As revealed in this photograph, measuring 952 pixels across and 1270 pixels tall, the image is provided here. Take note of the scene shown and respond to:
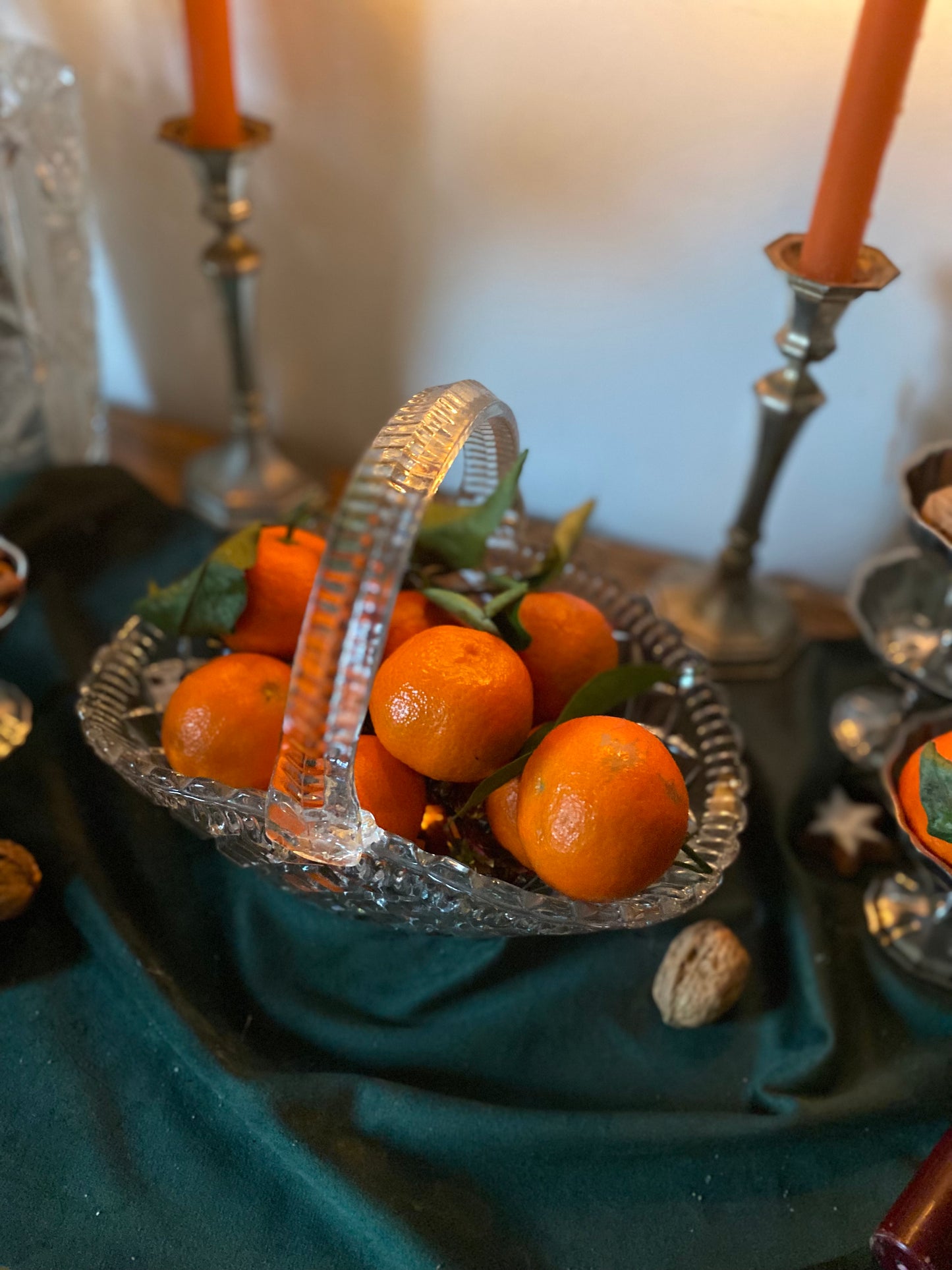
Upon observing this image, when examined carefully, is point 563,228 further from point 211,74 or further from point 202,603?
point 202,603

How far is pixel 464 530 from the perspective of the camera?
56cm

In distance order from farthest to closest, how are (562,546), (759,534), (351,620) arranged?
1. (759,534)
2. (562,546)
3. (351,620)

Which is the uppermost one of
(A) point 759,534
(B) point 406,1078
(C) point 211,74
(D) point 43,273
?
(C) point 211,74

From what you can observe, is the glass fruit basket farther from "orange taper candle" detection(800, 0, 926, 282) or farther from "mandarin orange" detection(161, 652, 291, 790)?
"orange taper candle" detection(800, 0, 926, 282)

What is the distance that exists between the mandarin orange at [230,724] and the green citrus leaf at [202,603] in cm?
3

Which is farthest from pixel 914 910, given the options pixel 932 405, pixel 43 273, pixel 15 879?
pixel 43 273

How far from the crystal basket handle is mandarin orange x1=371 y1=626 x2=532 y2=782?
0.13 ft

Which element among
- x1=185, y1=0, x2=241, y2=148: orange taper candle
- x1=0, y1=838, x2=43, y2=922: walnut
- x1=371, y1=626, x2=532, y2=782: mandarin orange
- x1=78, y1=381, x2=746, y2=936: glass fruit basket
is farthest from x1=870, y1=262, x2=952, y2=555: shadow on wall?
x1=0, y1=838, x2=43, y2=922: walnut

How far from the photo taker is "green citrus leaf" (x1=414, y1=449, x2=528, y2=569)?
0.55m

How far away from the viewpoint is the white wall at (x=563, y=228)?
2.02 ft

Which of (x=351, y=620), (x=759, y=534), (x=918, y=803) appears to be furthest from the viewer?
(x=759, y=534)

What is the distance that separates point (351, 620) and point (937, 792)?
26 centimetres

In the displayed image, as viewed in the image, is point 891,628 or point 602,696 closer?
point 602,696

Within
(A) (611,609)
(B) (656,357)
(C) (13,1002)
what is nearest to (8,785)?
(C) (13,1002)
